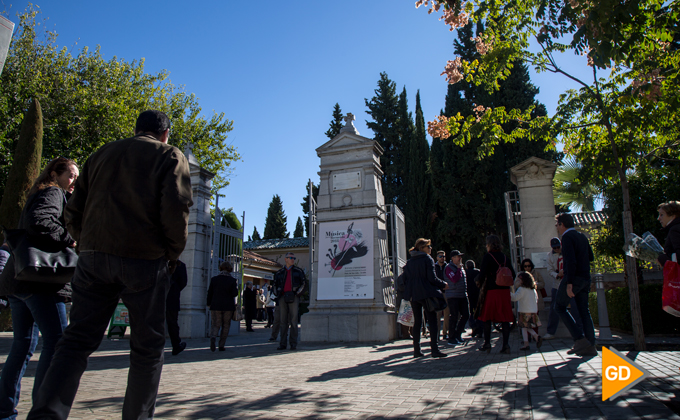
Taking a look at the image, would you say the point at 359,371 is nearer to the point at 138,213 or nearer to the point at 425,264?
the point at 425,264

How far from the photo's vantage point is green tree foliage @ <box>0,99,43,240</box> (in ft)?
47.2

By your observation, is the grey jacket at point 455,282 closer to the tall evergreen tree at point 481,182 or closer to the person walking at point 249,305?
the person walking at point 249,305

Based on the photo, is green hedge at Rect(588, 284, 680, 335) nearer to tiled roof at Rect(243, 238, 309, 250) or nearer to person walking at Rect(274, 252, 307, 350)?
person walking at Rect(274, 252, 307, 350)

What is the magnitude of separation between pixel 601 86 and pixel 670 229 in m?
4.55

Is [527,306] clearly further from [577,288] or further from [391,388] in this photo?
[391,388]

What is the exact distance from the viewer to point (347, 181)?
1073cm

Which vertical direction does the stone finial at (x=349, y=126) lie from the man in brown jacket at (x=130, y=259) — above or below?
above

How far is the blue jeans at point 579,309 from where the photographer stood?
5.71m

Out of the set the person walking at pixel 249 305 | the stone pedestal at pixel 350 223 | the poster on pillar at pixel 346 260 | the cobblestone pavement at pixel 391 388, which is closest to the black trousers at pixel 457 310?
the stone pedestal at pixel 350 223

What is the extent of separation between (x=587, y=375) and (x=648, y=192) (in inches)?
348

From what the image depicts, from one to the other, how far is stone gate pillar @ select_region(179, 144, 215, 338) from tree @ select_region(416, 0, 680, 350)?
6532mm

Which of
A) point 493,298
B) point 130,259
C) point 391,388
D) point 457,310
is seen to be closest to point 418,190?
point 457,310

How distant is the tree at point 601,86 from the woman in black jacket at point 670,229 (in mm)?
1643

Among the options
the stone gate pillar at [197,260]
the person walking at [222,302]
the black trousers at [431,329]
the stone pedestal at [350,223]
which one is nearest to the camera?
the black trousers at [431,329]
